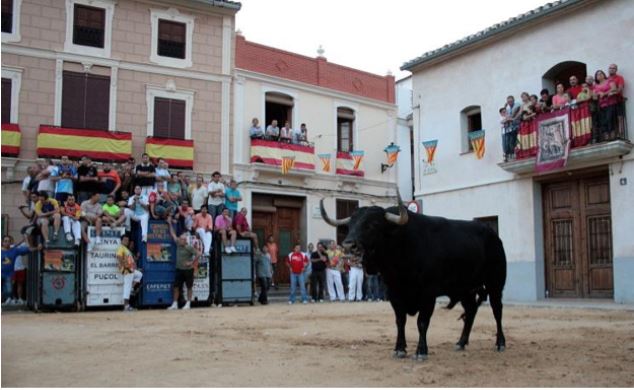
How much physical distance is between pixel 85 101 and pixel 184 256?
902 centimetres

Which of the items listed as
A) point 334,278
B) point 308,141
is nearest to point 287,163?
point 308,141

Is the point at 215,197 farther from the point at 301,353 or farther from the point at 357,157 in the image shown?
the point at 357,157

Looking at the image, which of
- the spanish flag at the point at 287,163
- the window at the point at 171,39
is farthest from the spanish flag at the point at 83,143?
the spanish flag at the point at 287,163

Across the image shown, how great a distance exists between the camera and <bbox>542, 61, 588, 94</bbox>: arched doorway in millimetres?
19141

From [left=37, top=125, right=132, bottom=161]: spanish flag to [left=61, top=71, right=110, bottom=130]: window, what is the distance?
614 millimetres

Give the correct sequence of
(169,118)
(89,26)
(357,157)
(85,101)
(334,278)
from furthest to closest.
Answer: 1. (357,157)
2. (169,118)
3. (89,26)
4. (85,101)
5. (334,278)

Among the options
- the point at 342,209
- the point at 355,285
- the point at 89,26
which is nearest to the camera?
the point at 355,285

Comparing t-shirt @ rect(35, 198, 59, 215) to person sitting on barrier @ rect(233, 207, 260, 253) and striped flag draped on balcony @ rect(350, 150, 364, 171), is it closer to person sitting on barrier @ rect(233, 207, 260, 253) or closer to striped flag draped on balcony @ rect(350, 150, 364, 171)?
person sitting on barrier @ rect(233, 207, 260, 253)

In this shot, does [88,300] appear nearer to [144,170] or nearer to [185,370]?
[144,170]

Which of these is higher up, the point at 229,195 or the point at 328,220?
the point at 229,195

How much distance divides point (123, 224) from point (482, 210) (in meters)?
11.0

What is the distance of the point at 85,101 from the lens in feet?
76.0

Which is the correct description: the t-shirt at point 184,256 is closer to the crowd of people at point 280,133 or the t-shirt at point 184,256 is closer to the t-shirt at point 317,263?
the t-shirt at point 317,263

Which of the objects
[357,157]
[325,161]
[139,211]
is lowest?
[139,211]
